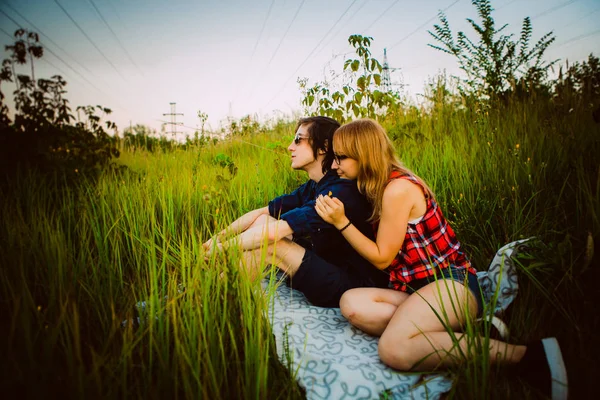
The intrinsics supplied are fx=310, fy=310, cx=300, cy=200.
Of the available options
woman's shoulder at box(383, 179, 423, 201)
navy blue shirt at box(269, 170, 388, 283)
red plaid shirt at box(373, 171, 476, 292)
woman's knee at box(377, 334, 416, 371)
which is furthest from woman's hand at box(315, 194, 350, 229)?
woman's knee at box(377, 334, 416, 371)

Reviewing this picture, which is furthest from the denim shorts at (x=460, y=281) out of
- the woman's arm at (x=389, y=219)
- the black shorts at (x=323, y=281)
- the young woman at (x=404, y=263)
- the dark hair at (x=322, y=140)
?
the dark hair at (x=322, y=140)

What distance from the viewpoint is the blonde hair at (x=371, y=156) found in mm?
2037

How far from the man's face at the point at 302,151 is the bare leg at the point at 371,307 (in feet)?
3.77

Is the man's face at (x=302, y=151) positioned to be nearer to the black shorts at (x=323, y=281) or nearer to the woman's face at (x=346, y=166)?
the woman's face at (x=346, y=166)

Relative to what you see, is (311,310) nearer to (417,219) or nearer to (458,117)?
(417,219)

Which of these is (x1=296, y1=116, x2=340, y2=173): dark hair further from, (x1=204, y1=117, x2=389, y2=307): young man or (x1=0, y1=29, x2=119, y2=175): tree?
(x1=0, y1=29, x2=119, y2=175): tree

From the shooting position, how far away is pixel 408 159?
11.3 feet

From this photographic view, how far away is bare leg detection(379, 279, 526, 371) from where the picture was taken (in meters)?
1.46

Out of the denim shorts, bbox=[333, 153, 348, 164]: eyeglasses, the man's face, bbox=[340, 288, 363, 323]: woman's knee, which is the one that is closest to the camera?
the denim shorts

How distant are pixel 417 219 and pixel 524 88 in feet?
10.9

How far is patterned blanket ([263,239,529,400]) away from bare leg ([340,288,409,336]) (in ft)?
0.31

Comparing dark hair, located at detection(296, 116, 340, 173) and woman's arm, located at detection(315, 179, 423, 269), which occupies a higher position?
dark hair, located at detection(296, 116, 340, 173)

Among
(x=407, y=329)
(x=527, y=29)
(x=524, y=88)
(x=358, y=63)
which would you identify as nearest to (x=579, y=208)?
(x=407, y=329)

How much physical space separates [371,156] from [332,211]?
0.46 m
